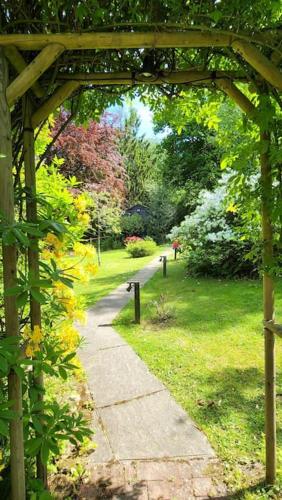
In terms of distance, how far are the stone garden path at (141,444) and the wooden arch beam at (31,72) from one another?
2.28 metres

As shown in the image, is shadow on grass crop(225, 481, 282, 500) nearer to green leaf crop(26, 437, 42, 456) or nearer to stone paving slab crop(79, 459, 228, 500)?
stone paving slab crop(79, 459, 228, 500)

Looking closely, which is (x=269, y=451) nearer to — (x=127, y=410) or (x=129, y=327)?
(x=127, y=410)

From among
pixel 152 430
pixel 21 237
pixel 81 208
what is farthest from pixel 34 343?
pixel 152 430

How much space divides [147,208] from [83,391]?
24541mm

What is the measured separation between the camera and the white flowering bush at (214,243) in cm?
829

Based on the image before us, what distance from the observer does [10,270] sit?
1.58 m

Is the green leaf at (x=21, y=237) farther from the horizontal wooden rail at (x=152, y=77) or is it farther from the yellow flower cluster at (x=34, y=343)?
the horizontal wooden rail at (x=152, y=77)

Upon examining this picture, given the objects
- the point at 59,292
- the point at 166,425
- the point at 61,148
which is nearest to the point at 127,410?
the point at 166,425

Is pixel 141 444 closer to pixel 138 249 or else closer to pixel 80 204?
pixel 80 204

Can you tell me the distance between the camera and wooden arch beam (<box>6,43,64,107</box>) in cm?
155

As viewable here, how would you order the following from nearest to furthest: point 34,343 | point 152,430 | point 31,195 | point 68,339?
point 34,343 < point 31,195 < point 68,339 < point 152,430

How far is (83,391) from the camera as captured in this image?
11.4 feet

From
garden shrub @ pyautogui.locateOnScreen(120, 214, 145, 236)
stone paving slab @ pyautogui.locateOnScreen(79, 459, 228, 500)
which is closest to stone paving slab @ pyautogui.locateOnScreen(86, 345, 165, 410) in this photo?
stone paving slab @ pyautogui.locateOnScreen(79, 459, 228, 500)

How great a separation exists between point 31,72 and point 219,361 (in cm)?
353
